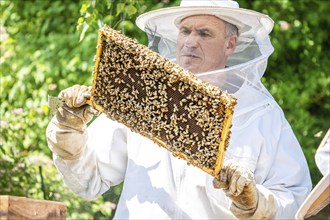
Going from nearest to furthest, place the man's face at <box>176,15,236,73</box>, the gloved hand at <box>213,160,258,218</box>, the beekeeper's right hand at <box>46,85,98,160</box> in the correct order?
the gloved hand at <box>213,160,258,218</box>
the beekeeper's right hand at <box>46,85,98,160</box>
the man's face at <box>176,15,236,73</box>

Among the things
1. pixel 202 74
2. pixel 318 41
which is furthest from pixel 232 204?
pixel 318 41

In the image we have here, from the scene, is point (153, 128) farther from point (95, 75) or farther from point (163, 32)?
point (163, 32)

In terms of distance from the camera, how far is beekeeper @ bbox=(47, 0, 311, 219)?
213 inches

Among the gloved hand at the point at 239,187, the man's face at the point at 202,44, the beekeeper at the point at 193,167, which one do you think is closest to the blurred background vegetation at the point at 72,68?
the beekeeper at the point at 193,167

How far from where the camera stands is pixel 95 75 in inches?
209

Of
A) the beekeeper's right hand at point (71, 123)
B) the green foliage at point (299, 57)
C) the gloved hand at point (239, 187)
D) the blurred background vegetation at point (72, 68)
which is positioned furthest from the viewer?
the green foliage at point (299, 57)

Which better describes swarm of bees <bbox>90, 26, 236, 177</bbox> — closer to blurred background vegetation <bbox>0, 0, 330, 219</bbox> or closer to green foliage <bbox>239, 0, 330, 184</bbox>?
blurred background vegetation <bbox>0, 0, 330, 219</bbox>

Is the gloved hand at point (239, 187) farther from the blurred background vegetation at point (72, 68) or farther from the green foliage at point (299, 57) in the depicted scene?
the green foliage at point (299, 57)

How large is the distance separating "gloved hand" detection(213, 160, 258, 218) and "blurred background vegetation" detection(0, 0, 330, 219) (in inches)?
45.9

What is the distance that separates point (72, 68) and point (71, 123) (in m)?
3.37

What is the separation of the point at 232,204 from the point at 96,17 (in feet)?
7.31

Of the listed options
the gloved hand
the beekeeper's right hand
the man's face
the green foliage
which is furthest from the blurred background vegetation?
the gloved hand

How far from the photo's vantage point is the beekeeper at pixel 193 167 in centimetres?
540

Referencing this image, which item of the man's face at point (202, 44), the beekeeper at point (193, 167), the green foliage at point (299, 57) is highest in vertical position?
the man's face at point (202, 44)
